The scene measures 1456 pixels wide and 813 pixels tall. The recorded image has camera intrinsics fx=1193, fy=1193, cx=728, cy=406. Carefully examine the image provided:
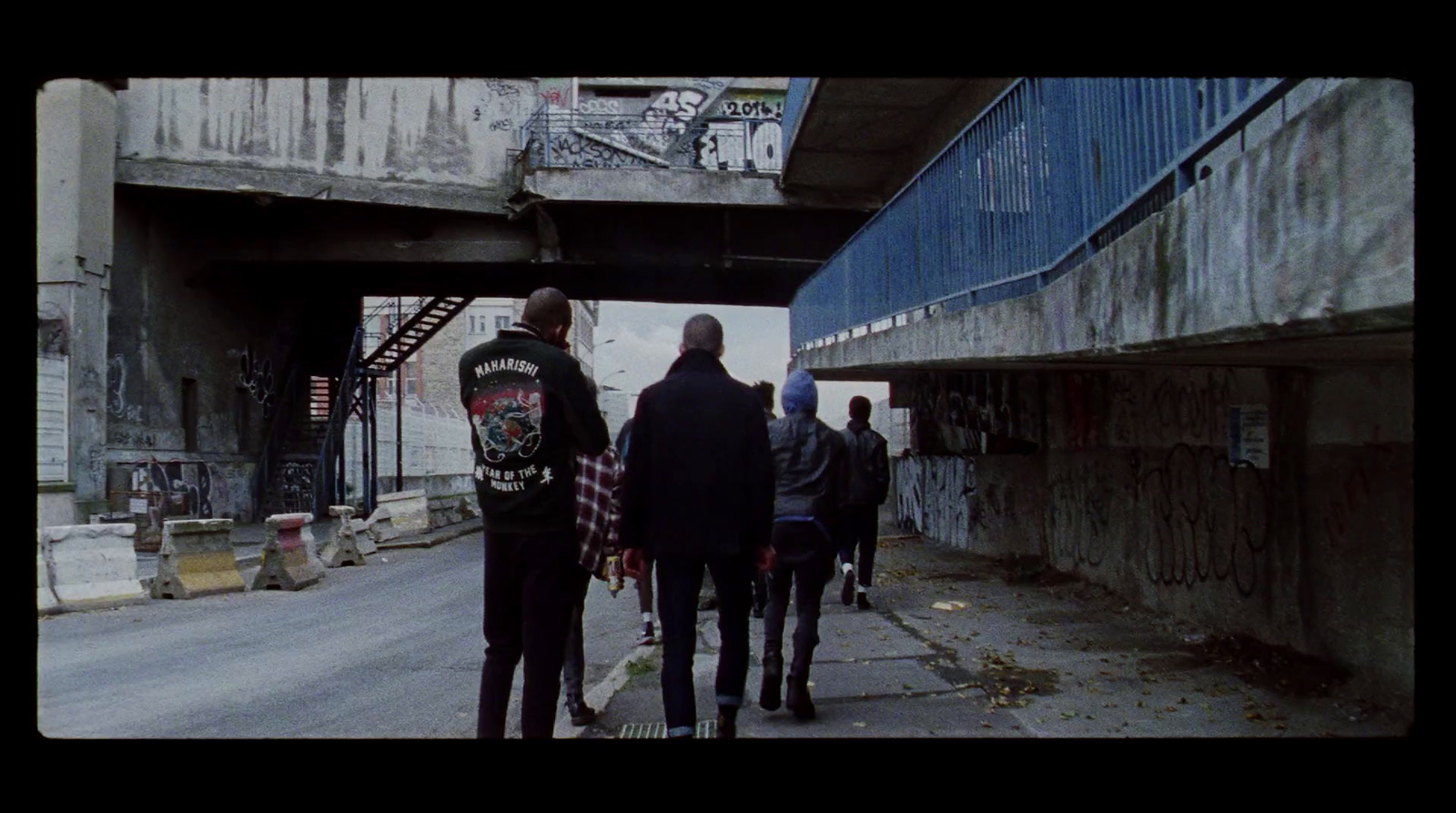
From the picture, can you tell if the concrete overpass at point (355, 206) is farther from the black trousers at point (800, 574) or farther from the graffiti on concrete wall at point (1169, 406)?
the black trousers at point (800, 574)

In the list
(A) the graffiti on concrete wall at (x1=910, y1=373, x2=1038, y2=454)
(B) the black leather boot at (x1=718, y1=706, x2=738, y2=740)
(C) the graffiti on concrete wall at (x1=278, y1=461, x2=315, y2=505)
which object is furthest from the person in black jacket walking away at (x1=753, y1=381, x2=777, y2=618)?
(C) the graffiti on concrete wall at (x1=278, y1=461, x2=315, y2=505)

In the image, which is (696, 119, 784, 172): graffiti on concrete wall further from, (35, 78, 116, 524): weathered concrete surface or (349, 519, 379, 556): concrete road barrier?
(35, 78, 116, 524): weathered concrete surface

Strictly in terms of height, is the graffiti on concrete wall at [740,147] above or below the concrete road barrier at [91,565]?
above

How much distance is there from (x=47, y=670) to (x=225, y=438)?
1883cm

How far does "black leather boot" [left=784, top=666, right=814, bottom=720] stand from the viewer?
6.29 meters

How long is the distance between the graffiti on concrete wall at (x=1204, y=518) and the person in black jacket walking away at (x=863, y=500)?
7.72 ft

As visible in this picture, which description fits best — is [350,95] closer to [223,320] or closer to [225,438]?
[223,320]

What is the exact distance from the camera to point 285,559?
13.8 m

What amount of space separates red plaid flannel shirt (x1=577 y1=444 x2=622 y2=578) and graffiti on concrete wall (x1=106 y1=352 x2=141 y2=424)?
63.2 feet

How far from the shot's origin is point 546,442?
492 cm

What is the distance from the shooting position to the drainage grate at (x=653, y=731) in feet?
19.1

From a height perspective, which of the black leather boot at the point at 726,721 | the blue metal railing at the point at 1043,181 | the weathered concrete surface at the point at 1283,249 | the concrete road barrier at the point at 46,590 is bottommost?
the concrete road barrier at the point at 46,590

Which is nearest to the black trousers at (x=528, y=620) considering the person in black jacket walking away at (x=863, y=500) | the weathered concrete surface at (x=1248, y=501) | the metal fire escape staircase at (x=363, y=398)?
the weathered concrete surface at (x=1248, y=501)
